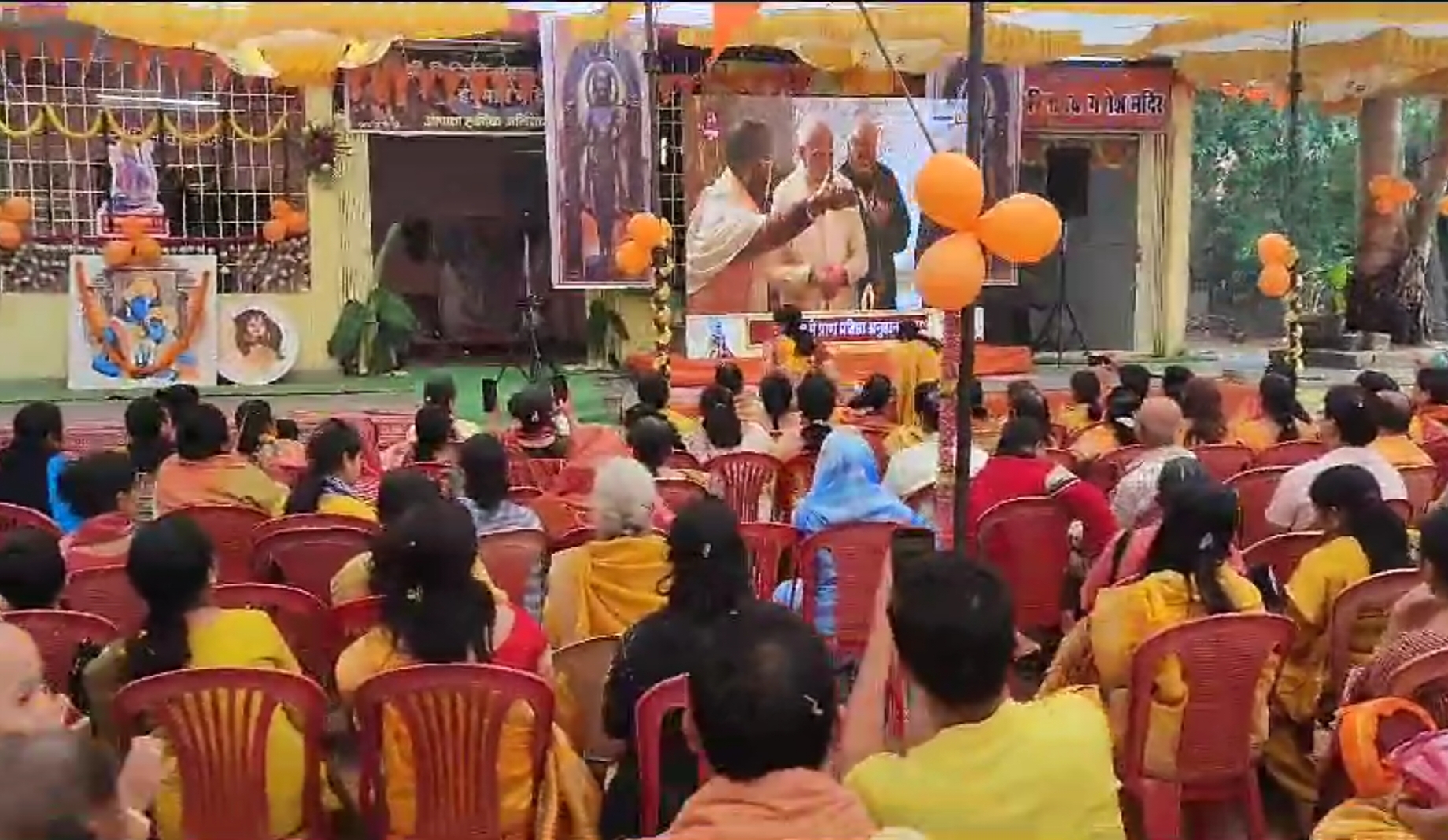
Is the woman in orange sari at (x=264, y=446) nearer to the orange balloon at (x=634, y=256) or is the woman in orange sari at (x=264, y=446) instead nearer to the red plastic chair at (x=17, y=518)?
the red plastic chair at (x=17, y=518)

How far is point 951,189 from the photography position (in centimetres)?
346

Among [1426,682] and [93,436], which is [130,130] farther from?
[1426,682]

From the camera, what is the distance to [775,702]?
197cm

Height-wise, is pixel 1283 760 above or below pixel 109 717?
below

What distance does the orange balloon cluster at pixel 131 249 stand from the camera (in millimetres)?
11922

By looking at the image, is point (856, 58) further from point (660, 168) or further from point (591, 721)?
point (591, 721)

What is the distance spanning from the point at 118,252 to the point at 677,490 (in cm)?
830

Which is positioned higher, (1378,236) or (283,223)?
(283,223)

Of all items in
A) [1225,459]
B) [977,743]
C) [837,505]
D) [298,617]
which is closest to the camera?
[977,743]

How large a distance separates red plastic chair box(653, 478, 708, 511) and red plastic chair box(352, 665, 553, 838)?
198cm

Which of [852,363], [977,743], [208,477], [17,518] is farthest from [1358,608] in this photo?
[852,363]

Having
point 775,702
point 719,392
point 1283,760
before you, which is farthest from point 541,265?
point 775,702

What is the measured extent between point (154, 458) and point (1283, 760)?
3.83 metres

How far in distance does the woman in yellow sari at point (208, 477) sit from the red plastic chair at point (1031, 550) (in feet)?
7.30
